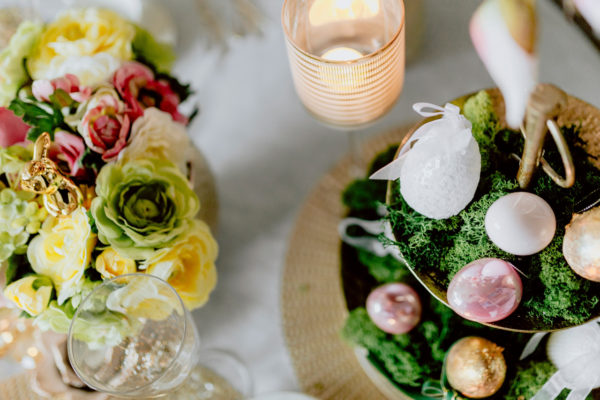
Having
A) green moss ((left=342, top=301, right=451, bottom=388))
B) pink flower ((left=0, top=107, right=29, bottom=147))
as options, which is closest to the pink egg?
green moss ((left=342, top=301, right=451, bottom=388))

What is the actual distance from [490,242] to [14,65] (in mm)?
567

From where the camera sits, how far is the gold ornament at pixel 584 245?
17.9 inches

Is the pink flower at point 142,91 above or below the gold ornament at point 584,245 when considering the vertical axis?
below

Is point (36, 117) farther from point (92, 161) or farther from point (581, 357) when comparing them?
point (581, 357)

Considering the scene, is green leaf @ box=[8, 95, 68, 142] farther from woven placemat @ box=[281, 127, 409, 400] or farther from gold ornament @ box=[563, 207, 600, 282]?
gold ornament @ box=[563, 207, 600, 282]

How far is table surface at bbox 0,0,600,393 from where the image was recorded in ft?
2.56

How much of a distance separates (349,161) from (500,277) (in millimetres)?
402

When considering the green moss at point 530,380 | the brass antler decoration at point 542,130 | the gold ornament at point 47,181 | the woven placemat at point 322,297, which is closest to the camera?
the brass antler decoration at point 542,130

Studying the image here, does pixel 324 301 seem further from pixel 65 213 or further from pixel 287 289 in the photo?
pixel 65 213

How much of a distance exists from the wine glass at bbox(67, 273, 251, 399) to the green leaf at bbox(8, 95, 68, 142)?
0.18 metres

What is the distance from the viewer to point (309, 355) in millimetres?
728

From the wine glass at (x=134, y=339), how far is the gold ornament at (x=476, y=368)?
0.30 metres

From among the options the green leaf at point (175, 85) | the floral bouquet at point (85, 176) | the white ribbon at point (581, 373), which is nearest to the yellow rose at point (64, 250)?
the floral bouquet at point (85, 176)

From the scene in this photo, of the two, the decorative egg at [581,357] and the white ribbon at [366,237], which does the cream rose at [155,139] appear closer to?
the white ribbon at [366,237]
